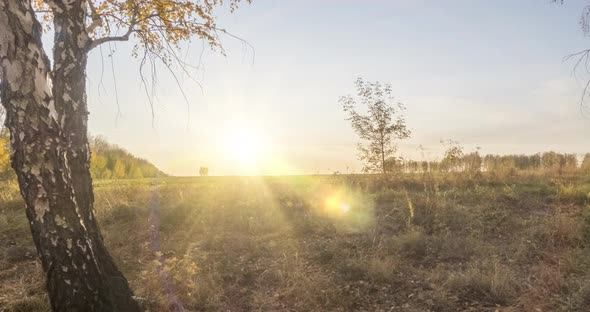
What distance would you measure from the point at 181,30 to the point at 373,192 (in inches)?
232

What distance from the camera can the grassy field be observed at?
5449mm

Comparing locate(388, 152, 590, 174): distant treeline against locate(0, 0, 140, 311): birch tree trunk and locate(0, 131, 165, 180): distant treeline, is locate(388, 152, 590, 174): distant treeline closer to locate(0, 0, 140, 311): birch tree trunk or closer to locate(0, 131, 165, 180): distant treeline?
locate(0, 0, 140, 311): birch tree trunk

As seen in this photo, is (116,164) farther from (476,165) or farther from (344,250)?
(344,250)

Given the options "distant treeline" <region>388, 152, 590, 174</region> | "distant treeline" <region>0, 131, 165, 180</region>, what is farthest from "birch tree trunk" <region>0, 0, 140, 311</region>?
"distant treeline" <region>0, 131, 165, 180</region>

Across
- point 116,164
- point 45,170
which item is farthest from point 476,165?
point 116,164

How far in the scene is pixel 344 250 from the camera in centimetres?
680

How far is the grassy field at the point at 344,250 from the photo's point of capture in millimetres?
5449

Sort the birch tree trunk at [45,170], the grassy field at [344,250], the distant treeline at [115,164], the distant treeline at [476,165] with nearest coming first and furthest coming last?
the birch tree trunk at [45,170]
the grassy field at [344,250]
the distant treeline at [476,165]
the distant treeline at [115,164]

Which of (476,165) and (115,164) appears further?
(115,164)

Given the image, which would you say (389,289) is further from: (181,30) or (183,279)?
(181,30)

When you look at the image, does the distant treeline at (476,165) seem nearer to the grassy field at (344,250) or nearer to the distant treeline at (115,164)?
the grassy field at (344,250)

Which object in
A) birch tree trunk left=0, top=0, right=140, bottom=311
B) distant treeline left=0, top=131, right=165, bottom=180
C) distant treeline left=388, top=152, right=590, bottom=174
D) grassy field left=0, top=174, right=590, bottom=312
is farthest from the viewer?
distant treeline left=0, top=131, right=165, bottom=180

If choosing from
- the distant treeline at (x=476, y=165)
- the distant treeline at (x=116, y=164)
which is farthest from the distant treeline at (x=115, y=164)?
the distant treeline at (x=476, y=165)

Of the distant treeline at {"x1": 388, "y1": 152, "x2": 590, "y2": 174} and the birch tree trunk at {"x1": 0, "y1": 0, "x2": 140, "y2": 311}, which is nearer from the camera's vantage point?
the birch tree trunk at {"x1": 0, "y1": 0, "x2": 140, "y2": 311}
